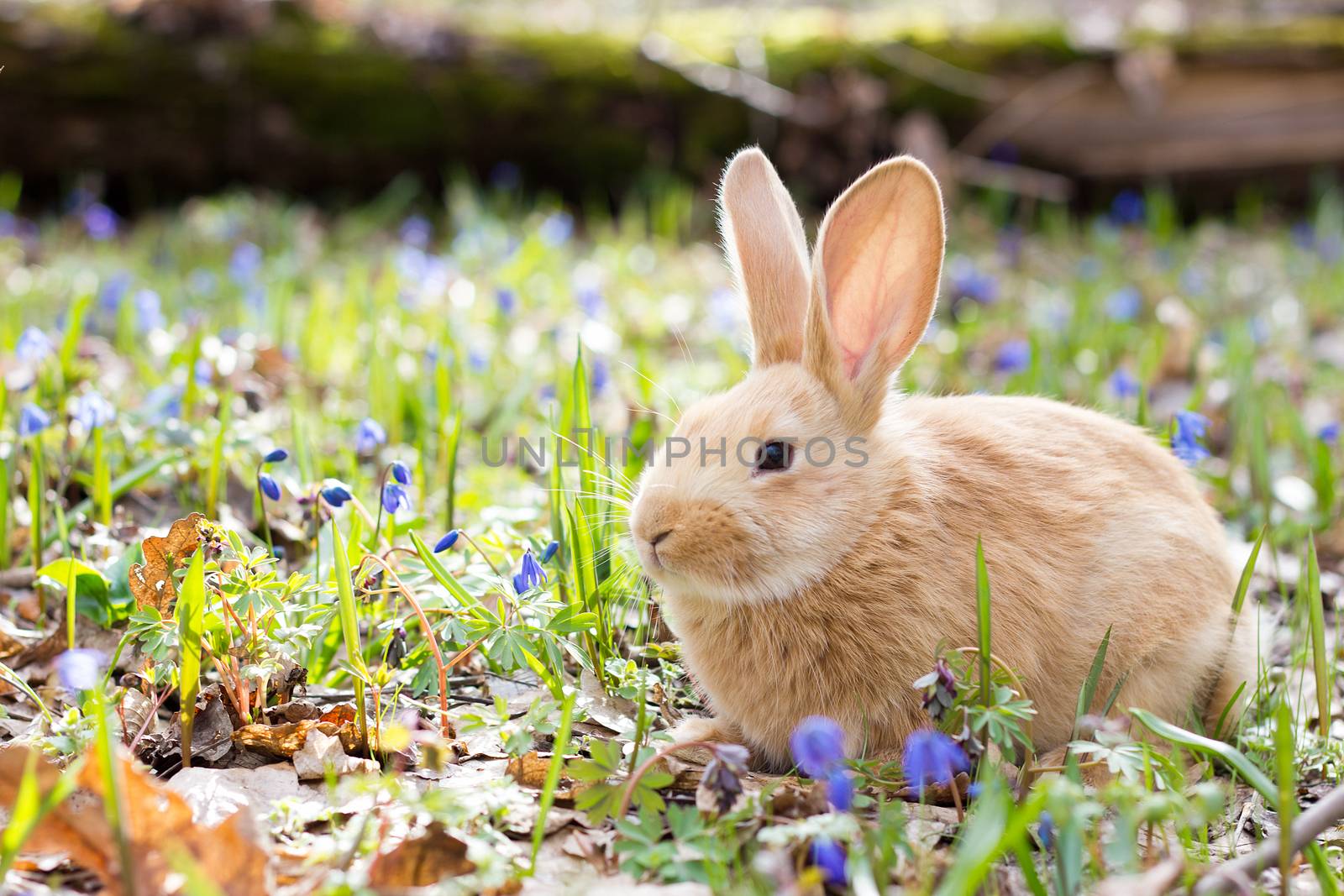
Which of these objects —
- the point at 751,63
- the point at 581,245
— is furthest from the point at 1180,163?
the point at 581,245

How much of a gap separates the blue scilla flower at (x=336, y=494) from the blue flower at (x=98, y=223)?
5.02 m

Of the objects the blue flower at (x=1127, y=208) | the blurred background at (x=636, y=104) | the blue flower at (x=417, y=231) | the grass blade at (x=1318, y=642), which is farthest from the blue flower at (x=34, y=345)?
the blue flower at (x=1127, y=208)

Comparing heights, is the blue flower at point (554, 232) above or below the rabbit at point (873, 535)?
above

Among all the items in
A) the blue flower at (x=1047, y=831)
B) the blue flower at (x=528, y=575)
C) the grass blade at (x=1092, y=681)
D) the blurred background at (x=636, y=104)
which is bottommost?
the blue flower at (x=1047, y=831)

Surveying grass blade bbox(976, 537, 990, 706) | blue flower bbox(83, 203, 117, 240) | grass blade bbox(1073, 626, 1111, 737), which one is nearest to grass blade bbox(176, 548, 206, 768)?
grass blade bbox(976, 537, 990, 706)

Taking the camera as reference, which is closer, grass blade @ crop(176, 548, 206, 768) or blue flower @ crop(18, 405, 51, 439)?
grass blade @ crop(176, 548, 206, 768)

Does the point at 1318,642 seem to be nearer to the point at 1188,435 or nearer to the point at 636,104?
the point at 1188,435

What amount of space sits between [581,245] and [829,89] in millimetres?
2383

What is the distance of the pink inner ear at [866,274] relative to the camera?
2.84m

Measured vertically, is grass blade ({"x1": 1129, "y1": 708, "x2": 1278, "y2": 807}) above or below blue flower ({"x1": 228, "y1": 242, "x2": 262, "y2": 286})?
below

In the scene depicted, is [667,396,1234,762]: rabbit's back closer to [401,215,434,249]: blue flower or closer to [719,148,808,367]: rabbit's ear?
[719,148,808,367]: rabbit's ear

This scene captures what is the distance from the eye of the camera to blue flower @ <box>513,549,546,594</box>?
2793mm

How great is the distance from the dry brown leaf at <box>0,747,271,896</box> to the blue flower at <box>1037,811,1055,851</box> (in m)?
1.52

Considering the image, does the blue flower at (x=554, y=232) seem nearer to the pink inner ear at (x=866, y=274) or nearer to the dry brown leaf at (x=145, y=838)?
the pink inner ear at (x=866, y=274)
